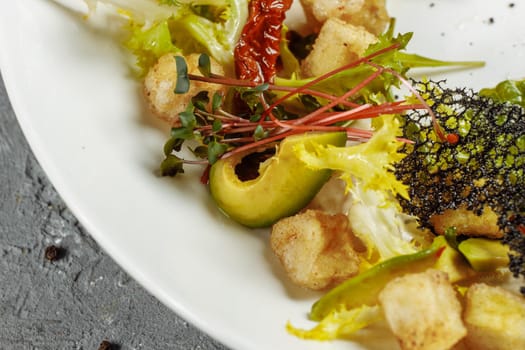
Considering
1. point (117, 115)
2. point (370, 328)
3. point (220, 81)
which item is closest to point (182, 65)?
point (220, 81)

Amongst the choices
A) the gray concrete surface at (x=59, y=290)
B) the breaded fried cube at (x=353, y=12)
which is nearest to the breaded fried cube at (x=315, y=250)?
the gray concrete surface at (x=59, y=290)

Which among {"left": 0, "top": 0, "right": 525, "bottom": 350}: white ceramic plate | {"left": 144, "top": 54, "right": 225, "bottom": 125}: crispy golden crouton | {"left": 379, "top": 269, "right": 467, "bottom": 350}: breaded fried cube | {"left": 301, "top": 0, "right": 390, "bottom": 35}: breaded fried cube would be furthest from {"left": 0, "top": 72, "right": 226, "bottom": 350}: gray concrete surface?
{"left": 301, "top": 0, "right": 390, "bottom": 35}: breaded fried cube

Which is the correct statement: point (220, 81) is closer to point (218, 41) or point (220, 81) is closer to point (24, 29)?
point (218, 41)

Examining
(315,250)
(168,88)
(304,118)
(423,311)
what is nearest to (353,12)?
(304,118)

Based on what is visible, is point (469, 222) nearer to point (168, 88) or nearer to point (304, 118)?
point (304, 118)

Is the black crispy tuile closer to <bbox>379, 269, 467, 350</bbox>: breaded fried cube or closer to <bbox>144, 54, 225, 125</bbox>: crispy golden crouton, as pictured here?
<bbox>379, 269, 467, 350</bbox>: breaded fried cube
